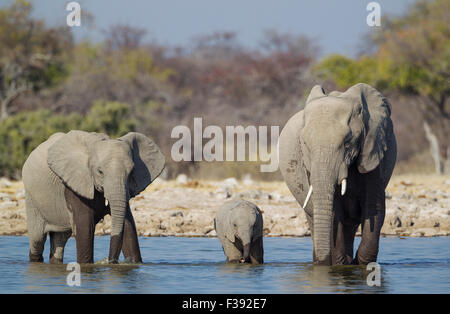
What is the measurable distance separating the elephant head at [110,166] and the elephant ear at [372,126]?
8.83 ft

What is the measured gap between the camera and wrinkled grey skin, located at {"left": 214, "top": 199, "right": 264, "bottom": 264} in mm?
11766

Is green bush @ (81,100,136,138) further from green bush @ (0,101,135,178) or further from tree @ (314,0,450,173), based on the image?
tree @ (314,0,450,173)

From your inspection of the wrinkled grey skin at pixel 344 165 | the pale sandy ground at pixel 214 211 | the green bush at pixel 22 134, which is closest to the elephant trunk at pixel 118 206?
the wrinkled grey skin at pixel 344 165

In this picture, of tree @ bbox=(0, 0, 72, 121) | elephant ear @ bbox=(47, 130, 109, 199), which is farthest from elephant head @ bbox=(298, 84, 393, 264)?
tree @ bbox=(0, 0, 72, 121)

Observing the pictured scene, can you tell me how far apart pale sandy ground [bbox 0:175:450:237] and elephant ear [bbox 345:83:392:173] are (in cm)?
648

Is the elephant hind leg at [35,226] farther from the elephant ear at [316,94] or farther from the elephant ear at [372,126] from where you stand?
the elephant ear at [372,126]

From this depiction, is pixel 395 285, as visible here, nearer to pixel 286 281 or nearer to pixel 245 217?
pixel 286 281

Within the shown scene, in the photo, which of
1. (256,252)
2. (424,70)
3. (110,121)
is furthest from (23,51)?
(256,252)

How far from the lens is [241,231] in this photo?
38.5ft

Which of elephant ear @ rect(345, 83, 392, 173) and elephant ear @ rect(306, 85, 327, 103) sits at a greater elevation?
elephant ear @ rect(306, 85, 327, 103)

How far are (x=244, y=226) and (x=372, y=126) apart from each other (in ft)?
8.06

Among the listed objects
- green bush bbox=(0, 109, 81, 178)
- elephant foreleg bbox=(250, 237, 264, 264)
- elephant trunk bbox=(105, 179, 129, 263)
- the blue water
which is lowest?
the blue water

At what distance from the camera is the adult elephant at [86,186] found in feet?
35.1

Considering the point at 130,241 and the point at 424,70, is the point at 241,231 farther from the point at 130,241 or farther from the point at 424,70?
the point at 424,70
